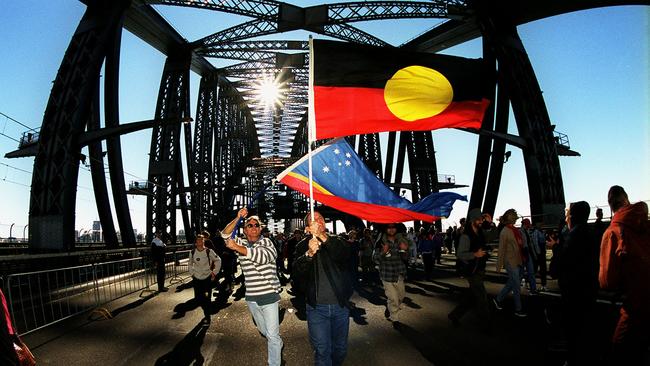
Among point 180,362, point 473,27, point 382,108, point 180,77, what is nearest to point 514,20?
point 473,27

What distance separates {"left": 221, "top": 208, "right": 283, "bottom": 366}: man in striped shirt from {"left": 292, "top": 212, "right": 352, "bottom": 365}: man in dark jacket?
0.64m

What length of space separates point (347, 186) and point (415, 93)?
1.39 metres

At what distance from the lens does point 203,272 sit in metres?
7.75

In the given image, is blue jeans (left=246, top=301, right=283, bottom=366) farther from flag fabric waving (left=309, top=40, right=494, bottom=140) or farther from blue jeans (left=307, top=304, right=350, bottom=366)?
flag fabric waving (left=309, top=40, right=494, bottom=140)

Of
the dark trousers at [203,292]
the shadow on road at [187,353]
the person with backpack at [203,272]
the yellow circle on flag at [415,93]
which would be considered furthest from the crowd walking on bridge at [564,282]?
the person with backpack at [203,272]

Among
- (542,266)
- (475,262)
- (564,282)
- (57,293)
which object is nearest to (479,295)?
(475,262)

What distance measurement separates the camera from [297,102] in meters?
44.9

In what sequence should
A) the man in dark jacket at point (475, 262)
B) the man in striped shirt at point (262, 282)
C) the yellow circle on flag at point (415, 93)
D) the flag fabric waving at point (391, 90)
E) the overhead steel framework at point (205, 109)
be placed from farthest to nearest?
1. the overhead steel framework at point (205, 109)
2. the man in dark jacket at point (475, 262)
3. the yellow circle on flag at point (415, 93)
4. the flag fabric waving at point (391, 90)
5. the man in striped shirt at point (262, 282)

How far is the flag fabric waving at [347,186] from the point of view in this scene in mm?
4848

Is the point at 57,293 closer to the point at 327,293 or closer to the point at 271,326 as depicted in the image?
the point at 271,326

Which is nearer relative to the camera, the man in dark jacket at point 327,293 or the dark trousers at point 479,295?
the man in dark jacket at point 327,293

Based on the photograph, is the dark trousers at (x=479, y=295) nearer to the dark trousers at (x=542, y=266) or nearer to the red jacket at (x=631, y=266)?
the red jacket at (x=631, y=266)

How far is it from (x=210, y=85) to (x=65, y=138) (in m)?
20.2

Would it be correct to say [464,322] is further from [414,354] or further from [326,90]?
[326,90]
